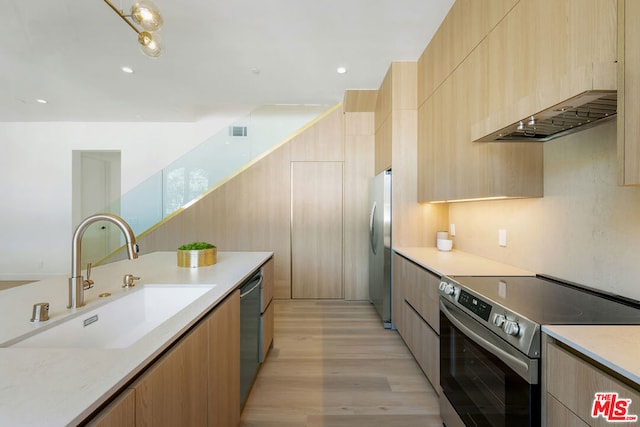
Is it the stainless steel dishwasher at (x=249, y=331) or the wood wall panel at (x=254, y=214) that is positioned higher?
the wood wall panel at (x=254, y=214)

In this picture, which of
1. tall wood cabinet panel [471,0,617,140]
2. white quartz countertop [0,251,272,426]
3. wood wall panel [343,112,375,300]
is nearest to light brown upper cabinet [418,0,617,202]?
tall wood cabinet panel [471,0,617,140]

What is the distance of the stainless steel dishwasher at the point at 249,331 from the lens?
1.81m

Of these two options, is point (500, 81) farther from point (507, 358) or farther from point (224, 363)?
point (224, 363)

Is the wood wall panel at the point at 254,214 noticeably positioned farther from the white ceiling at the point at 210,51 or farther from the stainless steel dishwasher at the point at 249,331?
the stainless steel dishwasher at the point at 249,331

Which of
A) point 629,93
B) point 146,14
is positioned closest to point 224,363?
point 629,93

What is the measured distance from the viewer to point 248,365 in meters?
1.97

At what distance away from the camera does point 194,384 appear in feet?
3.61

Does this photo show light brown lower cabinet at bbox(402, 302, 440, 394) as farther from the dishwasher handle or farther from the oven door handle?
the dishwasher handle

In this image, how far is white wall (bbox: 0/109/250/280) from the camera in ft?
17.8

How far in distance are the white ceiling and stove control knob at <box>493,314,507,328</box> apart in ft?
7.92

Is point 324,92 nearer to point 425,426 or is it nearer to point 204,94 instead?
point 204,94

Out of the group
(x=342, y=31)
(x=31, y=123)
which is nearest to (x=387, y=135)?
(x=342, y=31)

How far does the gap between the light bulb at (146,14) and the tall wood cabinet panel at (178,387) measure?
1728mm

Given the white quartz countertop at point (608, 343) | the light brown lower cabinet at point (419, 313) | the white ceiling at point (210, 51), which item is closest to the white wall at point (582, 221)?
the white quartz countertop at point (608, 343)
